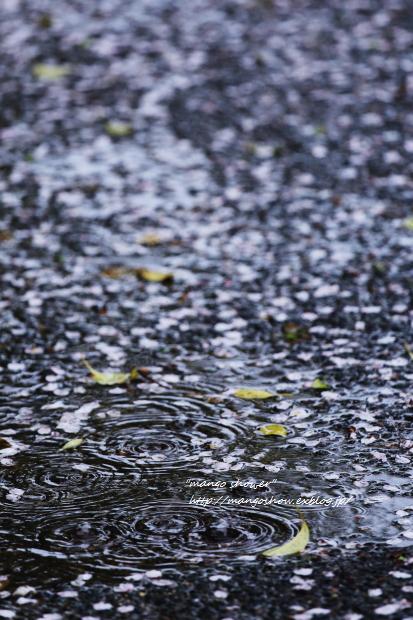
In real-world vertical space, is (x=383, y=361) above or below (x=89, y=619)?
below

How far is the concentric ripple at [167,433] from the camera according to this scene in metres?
4.95

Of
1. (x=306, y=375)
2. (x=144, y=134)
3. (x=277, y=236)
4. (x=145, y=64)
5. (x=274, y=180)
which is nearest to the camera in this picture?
(x=306, y=375)

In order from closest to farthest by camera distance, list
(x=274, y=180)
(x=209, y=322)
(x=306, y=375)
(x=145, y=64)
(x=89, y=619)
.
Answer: (x=89, y=619) < (x=306, y=375) < (x=209, y=322) < (x=274, y=180) < (x=145, y=64)

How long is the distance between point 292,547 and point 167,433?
117 cm

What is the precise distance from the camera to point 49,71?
36.9 feet

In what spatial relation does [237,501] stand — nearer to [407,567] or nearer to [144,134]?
[407,567]

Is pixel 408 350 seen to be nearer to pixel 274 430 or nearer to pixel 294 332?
pixel 294 332

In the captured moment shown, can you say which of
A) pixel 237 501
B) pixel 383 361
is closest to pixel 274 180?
pixel 383 361

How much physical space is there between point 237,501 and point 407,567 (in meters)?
0.82

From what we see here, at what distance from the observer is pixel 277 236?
7660 millimetres

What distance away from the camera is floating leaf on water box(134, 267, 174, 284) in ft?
23.1

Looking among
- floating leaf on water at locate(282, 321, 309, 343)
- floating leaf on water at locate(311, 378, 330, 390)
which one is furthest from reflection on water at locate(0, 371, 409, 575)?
floating leaf on water at locate(282, 321, 309, 343)

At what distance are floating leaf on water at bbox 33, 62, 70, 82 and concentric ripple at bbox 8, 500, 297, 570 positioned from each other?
7.45m

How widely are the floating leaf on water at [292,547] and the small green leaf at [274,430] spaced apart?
90cm
